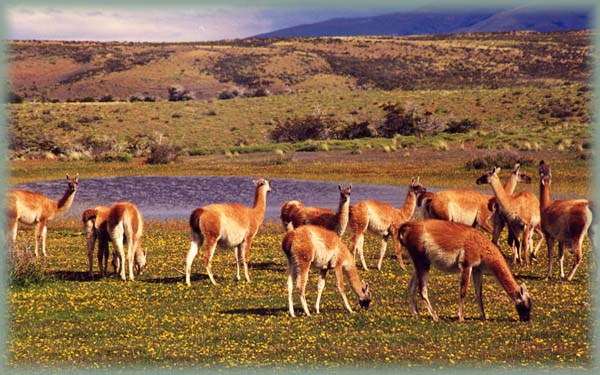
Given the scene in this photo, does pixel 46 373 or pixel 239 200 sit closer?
pixel 46 373

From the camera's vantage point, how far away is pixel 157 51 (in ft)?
371

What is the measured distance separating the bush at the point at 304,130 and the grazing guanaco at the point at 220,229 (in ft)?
158

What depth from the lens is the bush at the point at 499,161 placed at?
43.3 meters

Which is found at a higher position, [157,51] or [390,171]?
[157,51]

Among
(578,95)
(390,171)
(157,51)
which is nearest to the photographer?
(390,171)

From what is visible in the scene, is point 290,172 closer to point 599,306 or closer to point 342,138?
point 342,138

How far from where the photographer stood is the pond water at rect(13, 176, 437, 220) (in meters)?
33.0

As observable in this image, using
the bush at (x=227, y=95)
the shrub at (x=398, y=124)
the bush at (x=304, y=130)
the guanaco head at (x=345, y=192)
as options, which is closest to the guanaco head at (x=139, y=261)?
the guanaco head at (x=345, y=192)

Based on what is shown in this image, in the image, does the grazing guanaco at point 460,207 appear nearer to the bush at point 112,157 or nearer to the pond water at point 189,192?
the pond water at point 189,192

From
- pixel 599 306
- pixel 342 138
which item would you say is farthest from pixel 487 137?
pixel 599 306

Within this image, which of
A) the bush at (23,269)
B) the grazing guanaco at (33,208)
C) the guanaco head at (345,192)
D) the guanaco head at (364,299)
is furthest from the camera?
the grazing guanaco at (33,208)

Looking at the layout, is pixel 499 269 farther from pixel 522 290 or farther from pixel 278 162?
pixel 278 162

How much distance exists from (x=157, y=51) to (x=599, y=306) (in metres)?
105

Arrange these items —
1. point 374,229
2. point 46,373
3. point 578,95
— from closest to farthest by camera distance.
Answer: point 46,373 < point 374,229 < point 578,95
